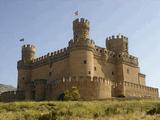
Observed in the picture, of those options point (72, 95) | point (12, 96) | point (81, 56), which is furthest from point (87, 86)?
point (12, 96)

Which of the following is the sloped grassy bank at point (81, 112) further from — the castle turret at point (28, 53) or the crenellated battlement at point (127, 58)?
the castle turret at point (28, 53)

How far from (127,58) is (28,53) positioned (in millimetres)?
16015

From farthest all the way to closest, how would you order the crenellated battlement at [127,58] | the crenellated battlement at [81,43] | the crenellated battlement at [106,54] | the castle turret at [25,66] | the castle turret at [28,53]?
the castle turret at [28,53]
the castle turret at [25,66]
the crenellated battlement at [127,58]
the crenellated battlement at [106,54]
the crenellated battlement at [81,43]

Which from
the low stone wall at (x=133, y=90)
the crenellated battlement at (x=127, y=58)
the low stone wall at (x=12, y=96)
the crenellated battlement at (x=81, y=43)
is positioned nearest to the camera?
the crenellated battlement at (x=81, y=43)

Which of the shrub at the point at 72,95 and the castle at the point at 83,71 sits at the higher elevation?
the castle at the point at 83,71

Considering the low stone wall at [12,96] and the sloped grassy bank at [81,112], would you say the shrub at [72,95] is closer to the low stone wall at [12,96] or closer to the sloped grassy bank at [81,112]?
the sloped grassy bank at [81,112]

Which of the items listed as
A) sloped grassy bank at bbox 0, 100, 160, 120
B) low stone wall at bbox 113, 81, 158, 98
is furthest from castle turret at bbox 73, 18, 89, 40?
sloped grassy bank at bbox 0, 100, 160, 120

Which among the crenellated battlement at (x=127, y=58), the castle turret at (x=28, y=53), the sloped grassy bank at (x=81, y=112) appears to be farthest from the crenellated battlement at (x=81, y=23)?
the sloped grassy bank at (x=81, y=112)

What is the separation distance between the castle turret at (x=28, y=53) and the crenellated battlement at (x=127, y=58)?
14.2 metres

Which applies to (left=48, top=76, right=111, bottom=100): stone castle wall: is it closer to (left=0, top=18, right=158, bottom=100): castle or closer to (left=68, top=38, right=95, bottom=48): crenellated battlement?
(left=0, top=18, right=158, bottom=100): castle

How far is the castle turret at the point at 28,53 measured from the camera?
57972mm

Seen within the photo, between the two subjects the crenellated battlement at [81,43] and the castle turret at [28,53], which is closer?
the crenellated battlement at [81,43]

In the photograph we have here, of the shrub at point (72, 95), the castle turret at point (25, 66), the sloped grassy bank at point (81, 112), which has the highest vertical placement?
the castle turret at point (25, 66)

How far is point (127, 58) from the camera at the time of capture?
182ft
